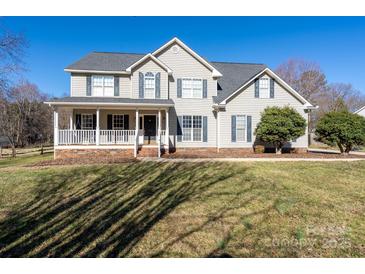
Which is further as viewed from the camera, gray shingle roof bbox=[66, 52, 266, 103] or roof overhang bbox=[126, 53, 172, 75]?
gray shingle roof bbox=[66, 52, 266, 103]

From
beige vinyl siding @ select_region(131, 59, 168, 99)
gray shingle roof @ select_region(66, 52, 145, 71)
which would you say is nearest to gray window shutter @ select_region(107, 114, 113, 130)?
beige vinyl siding @ select_region(131, 59, 168, 99)

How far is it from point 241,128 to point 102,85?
34.2ft

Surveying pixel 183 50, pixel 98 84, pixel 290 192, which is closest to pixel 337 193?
pixel 290 192

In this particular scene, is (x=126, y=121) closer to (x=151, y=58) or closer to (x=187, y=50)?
(x=151, y=58)

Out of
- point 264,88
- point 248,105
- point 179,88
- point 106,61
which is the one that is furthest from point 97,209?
point 264,88

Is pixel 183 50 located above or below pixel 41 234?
above

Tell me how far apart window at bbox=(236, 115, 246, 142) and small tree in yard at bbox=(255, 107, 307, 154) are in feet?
4.87

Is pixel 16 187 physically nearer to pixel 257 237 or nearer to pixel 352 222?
pixel 257 237

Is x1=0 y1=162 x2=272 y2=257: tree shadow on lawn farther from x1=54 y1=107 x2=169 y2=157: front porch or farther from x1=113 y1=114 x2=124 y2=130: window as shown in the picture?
x1=113 y1=114 x2=124 y2=130: window

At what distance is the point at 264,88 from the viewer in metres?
16.9

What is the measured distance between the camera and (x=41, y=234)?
4395 mm

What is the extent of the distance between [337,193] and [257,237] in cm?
418

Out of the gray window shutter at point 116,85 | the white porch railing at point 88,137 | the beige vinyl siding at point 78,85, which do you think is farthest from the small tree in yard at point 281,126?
the beige vinyl siding at point 78,85

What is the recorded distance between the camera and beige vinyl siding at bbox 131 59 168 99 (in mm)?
16047
